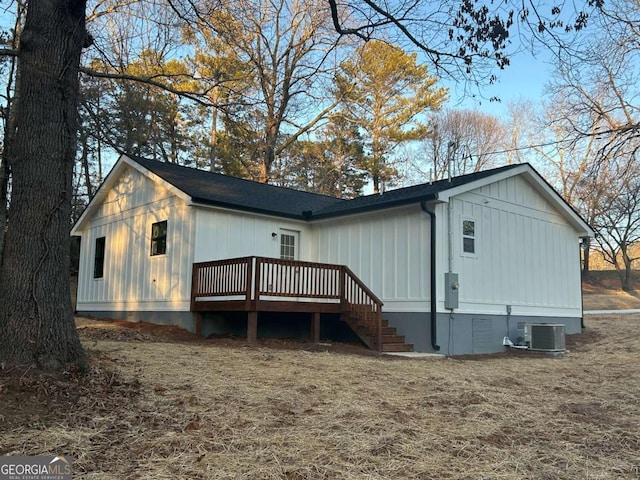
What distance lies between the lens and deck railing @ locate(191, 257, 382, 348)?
10.7m

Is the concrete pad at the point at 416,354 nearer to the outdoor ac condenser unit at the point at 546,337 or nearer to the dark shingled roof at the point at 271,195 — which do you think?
the outdoor ac condenser unit at the point at 546,337

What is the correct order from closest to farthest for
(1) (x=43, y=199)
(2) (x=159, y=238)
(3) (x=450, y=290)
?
(1) (x=43, y=199), (3) (x=450, y=290), (2) (x=159, y=238)

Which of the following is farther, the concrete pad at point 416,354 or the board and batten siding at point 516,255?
the board and batten siding at point 516,255

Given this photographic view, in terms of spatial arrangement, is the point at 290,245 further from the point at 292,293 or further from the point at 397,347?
the point at 397,347

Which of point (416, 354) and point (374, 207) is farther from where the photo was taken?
point (374, 207)

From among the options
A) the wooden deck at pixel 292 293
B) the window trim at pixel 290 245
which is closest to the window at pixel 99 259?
the wooden deck at pixel 292 293

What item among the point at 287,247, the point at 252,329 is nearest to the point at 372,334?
the point at 252,329

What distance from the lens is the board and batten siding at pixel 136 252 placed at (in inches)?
505

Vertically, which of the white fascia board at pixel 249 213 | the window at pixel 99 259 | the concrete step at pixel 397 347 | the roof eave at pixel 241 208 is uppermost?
the roof eave at pixel 241 208

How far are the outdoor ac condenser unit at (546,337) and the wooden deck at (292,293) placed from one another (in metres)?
3.05

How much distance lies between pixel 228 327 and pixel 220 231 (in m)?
2.20

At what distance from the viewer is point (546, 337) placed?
12078 mm

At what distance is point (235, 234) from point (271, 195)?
2.75 meters

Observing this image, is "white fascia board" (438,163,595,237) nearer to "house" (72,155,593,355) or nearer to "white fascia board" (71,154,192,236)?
"house" (72,155,593,355)
